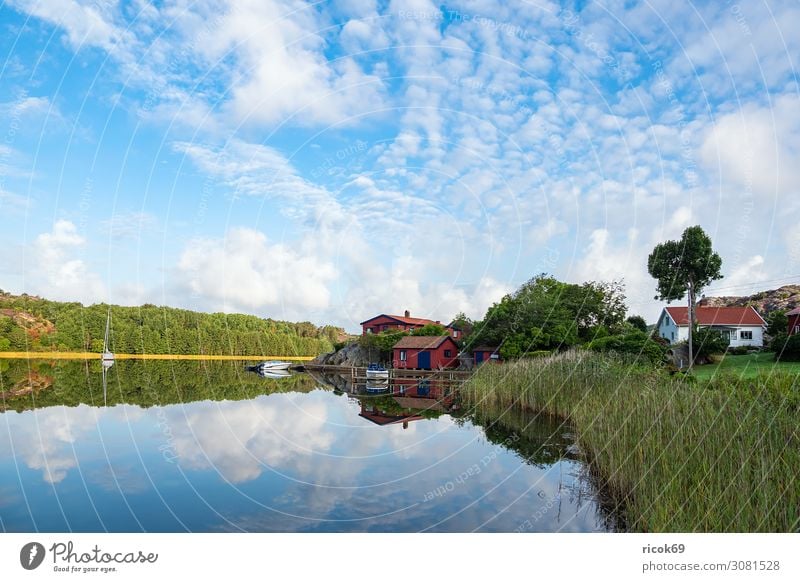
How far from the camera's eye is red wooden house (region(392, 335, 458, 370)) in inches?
1549

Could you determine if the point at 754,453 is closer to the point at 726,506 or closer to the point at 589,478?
the point at 726,506

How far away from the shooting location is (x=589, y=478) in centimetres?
959

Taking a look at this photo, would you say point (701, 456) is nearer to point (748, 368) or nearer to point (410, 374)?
point (748, 368)

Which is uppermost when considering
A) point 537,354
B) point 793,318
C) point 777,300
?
point 777,300

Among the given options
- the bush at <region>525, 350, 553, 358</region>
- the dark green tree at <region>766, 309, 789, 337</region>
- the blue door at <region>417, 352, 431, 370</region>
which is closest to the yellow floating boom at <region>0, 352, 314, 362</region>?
the blue door at <region>417, 352, 431, 370</region>

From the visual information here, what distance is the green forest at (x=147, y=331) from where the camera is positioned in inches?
1966

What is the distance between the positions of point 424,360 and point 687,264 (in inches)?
798

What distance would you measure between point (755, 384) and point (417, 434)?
869 centimetres

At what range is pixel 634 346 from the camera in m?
22.1

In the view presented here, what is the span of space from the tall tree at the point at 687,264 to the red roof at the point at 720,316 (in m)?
12.3

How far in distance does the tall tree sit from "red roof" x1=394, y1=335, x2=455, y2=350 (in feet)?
53.2

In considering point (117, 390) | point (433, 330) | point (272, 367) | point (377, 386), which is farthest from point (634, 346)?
point (272, 367)

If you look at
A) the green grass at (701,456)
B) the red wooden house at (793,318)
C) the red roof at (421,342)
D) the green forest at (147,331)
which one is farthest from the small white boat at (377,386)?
the green forest at (147,331)
